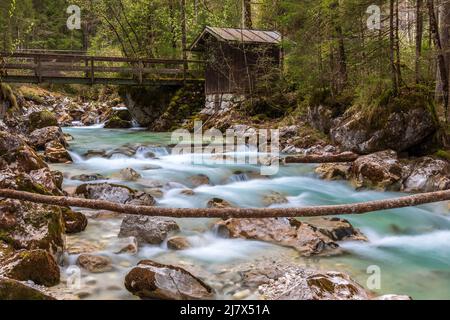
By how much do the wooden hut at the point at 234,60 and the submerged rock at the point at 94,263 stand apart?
573 inches

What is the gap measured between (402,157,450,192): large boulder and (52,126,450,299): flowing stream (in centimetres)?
54

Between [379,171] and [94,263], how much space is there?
23.3 ft

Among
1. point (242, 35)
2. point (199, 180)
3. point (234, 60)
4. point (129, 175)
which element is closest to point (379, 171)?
point (199, 180)

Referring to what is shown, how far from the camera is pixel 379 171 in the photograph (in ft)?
31.7

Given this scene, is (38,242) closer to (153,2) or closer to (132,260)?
(132,260)

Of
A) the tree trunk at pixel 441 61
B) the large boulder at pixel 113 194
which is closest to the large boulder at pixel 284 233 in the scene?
the large boulder at pixel 113 194

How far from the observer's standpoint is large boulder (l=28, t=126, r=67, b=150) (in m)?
13.6

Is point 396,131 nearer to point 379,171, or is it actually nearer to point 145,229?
point 379,171

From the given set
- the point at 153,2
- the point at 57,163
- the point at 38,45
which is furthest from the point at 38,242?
the point at 38,45

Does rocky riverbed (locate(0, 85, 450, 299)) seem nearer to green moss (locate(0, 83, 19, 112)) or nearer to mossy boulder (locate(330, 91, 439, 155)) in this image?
mossy boulder (locate(330, 91, 439, 155))

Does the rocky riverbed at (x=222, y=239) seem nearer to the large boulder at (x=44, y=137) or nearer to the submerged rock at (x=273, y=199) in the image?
the submerged rock at (x=273, y=199)

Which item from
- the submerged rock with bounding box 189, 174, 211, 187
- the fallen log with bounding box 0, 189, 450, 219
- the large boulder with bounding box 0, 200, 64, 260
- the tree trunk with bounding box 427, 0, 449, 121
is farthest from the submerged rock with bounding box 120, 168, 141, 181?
the tree trunk with bounding box 427, 0, 449, 121

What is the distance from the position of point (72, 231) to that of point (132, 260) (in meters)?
1.38

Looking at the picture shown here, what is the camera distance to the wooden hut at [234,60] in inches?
758
